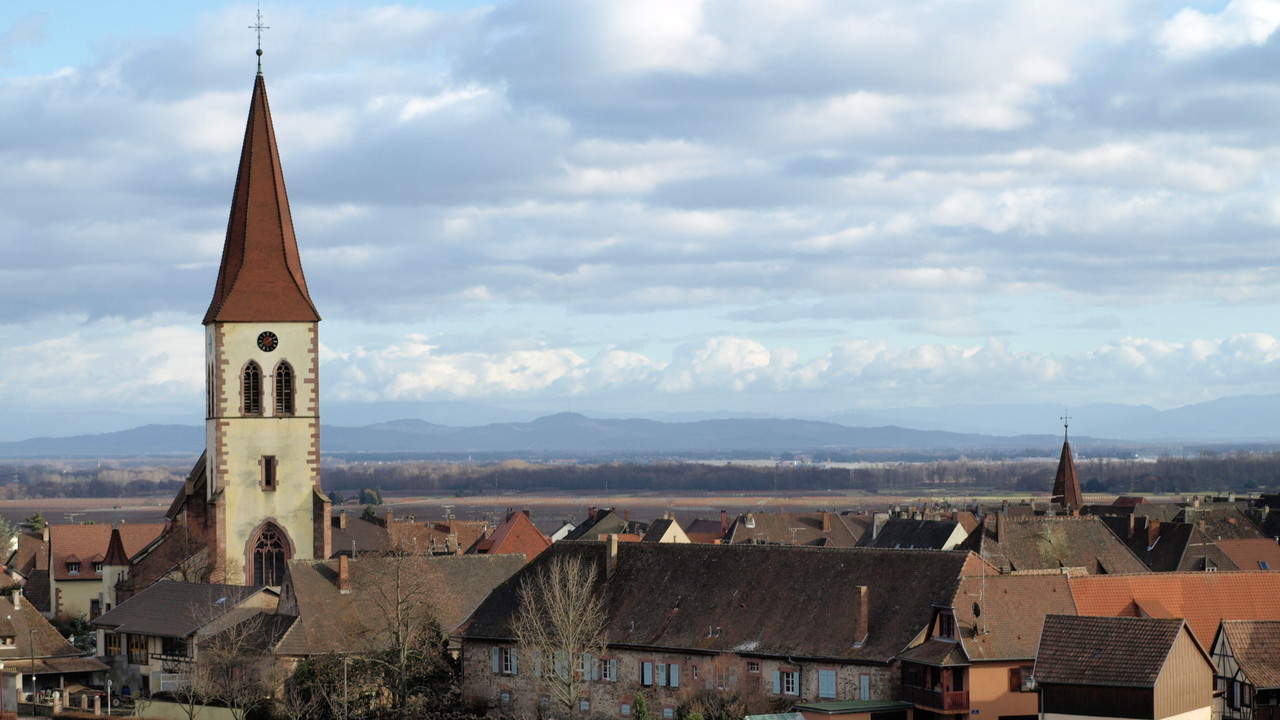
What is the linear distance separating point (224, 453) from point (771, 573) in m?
28.2

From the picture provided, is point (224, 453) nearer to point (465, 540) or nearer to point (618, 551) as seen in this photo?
point (618, 551)

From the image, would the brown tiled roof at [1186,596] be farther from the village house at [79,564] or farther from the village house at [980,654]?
the village house at [79,564]

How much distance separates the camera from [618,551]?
78188mm

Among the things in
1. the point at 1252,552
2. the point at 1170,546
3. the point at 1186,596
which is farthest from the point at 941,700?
the point at 1252,552

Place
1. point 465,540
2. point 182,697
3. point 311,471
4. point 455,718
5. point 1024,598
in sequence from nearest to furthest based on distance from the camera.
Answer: point 1024,598 < point 455,718 < point 182,697 < point 311,471 < point 465,540

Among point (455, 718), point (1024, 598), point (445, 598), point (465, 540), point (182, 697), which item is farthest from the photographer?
point (465, 540)

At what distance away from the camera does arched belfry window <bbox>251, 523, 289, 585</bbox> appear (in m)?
87.9

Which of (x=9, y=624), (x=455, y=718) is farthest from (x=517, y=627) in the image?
(x=9, y=624)

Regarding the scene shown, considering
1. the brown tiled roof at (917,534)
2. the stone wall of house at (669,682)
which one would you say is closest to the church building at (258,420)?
the stone wall of house at (669,682)

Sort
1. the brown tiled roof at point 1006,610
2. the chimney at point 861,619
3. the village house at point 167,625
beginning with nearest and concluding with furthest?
the brown tiled roof at point 1006,610 < the chimney at point 861,619 < the village house at point 167,625

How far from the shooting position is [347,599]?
262ft

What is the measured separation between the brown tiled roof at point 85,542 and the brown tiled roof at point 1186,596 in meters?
60.8

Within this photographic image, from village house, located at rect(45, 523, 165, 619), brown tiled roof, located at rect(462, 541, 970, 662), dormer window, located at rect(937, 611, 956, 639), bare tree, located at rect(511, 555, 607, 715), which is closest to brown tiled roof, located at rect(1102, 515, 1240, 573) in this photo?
brown tiled roof, located at rect(462, 541, 970, 662)

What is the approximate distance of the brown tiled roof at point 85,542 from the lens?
375 feet
